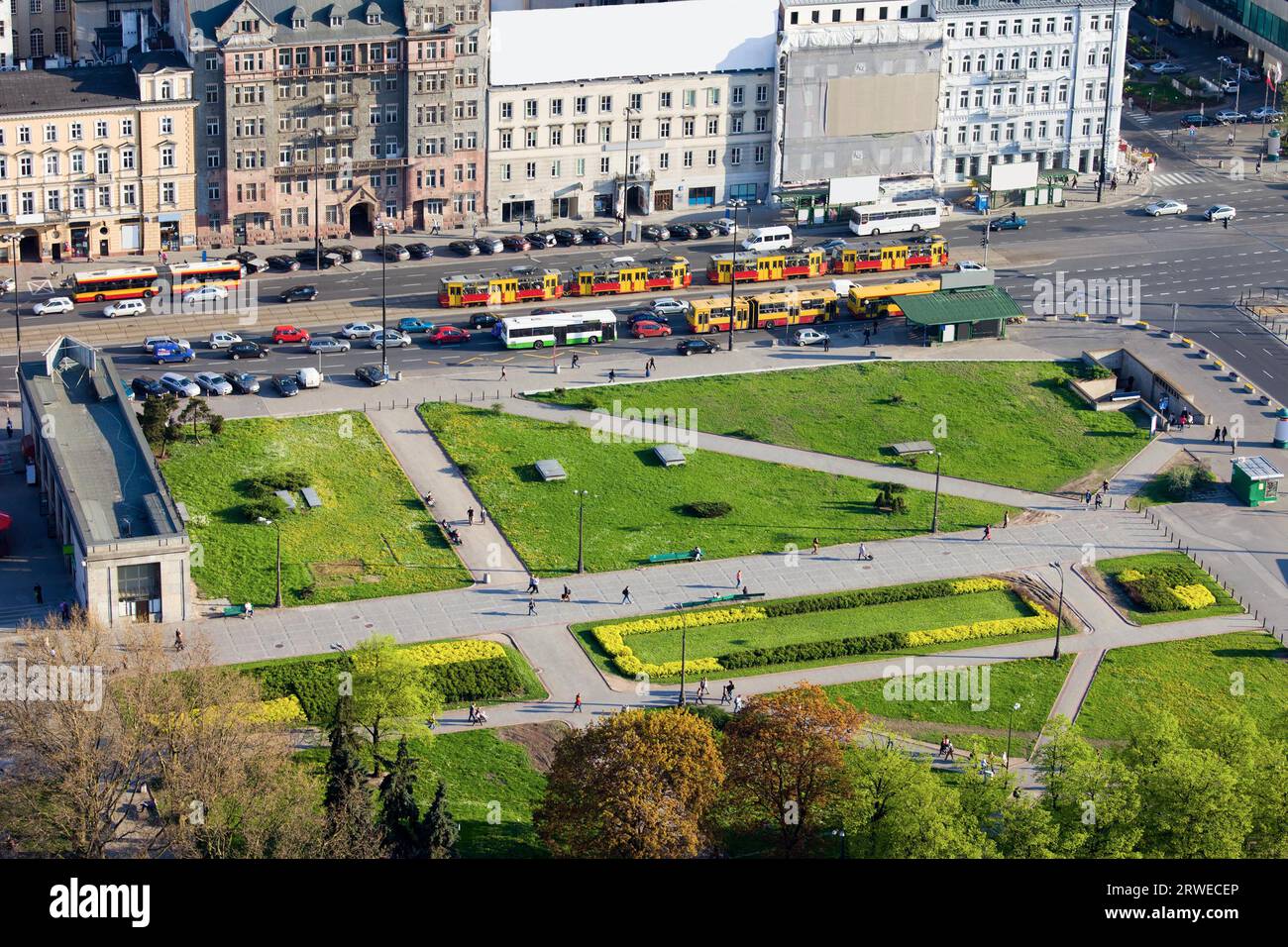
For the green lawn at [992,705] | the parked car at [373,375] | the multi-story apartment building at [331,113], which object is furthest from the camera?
the multi-story apartment building at [331,113]

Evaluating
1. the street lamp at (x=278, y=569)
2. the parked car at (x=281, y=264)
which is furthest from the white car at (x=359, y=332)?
the street lamp at (x=278, y=569)

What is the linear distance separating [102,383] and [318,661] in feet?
114

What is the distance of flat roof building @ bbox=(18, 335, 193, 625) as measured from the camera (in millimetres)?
106750

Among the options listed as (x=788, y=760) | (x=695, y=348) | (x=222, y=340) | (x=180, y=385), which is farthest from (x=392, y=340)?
(x=788, y=760)

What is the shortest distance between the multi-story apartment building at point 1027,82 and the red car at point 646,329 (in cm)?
4577

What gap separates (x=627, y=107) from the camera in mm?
174750

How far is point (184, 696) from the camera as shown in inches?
3430

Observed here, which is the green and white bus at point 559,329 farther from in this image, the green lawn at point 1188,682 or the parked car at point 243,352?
the green lawn at point 1188,682

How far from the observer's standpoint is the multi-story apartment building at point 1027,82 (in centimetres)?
18275

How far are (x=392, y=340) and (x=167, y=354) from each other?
17340 mm

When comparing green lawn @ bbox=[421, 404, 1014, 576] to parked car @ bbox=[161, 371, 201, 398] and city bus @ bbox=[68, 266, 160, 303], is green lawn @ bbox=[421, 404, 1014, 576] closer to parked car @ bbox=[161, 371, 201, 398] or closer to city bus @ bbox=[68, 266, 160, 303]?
parked car @ bbox=[161, 371, 201, 398]

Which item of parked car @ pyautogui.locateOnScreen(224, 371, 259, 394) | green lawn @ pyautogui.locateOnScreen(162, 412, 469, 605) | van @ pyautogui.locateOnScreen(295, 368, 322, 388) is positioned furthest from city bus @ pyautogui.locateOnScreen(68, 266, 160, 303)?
green lawn @ pyautogui.locateOnScreen(162, 412, 469, 605)
